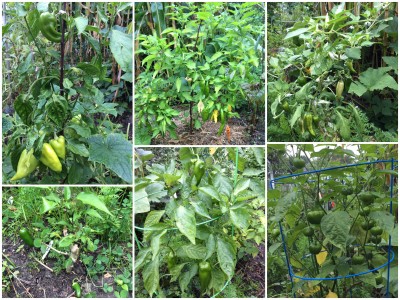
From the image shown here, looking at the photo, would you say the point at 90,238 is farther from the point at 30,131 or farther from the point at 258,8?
the point at 258,8

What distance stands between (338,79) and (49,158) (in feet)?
3.71

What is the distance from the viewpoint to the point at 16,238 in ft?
5.71

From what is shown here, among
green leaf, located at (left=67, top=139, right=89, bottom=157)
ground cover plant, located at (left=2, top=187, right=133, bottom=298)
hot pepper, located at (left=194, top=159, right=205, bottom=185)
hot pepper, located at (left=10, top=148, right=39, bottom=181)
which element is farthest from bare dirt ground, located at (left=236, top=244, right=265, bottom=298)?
hot pepper, located at (left=10, top=148, right=39, bottom=181)

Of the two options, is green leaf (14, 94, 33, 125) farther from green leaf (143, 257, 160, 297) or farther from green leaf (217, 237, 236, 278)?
green leaf (217, 237, 236, 278)

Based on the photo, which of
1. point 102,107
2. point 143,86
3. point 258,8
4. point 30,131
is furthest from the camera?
point 258,8

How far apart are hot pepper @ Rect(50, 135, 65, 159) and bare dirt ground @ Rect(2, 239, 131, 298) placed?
23.9 inches

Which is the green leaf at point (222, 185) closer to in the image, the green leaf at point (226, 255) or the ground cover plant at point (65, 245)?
Result: the green leaf at point (226, 255)

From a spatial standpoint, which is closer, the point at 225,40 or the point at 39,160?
the point at 39,160

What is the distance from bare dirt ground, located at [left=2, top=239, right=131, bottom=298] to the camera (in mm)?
1623

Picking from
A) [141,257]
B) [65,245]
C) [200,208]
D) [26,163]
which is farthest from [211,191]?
[65,245]

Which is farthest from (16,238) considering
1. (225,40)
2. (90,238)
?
(225,40)

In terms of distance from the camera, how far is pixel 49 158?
127 cm

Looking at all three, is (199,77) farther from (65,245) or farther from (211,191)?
(65,245)

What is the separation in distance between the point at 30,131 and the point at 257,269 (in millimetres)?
1035
